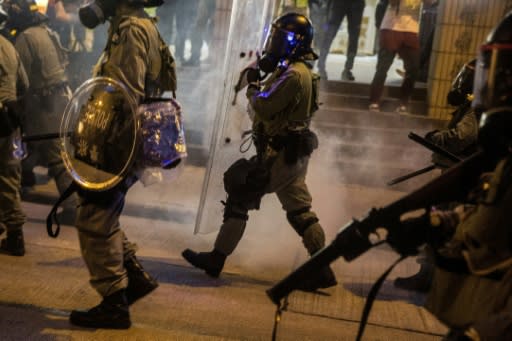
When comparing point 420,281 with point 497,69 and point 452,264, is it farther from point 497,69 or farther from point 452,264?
point 497,69

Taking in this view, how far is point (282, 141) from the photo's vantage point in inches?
206

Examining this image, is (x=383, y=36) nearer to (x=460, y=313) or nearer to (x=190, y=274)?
(x=190, y=274)

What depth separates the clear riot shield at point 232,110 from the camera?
5.63 meters

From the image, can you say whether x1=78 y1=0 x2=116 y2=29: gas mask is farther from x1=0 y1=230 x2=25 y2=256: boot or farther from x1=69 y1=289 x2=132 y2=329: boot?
x1=0 y1=230 x2=25 y2=256: boot

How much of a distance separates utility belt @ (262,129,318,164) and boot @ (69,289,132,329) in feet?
5.30

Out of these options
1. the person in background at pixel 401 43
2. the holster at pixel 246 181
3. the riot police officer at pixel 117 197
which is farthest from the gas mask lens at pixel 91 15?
the person in background at pixel 401 43

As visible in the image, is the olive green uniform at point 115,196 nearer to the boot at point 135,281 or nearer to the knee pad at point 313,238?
the boot at point 135,281

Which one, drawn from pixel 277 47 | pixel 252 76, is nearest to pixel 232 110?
pixel 252 76

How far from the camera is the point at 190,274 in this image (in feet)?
18.1

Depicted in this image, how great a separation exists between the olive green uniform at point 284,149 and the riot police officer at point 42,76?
6.89 feet

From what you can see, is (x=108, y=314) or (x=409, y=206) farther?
(x=108, y=314)

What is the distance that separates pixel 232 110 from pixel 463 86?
69.7 inches

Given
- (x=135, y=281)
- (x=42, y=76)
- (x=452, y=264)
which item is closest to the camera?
(x=452, y=264)

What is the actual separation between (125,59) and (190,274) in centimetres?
199
